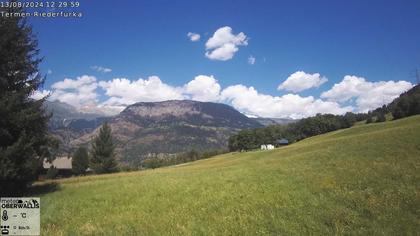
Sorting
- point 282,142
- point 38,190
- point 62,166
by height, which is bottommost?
point 282,142

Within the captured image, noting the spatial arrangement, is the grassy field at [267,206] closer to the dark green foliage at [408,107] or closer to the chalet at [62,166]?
the chalet at [62,166]

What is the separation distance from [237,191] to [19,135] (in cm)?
1589

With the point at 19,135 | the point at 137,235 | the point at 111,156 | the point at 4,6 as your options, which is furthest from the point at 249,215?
the point at 111,156

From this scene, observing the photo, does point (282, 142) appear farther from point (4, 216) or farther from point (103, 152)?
point (4, 216)

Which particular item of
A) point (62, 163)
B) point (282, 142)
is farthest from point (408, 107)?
point (62, 163)

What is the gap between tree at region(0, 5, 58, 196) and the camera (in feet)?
78.8

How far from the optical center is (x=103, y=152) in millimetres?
85938

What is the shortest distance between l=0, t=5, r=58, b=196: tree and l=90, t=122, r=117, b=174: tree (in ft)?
187

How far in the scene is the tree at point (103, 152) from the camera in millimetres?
85075

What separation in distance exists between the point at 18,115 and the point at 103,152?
206 feet
